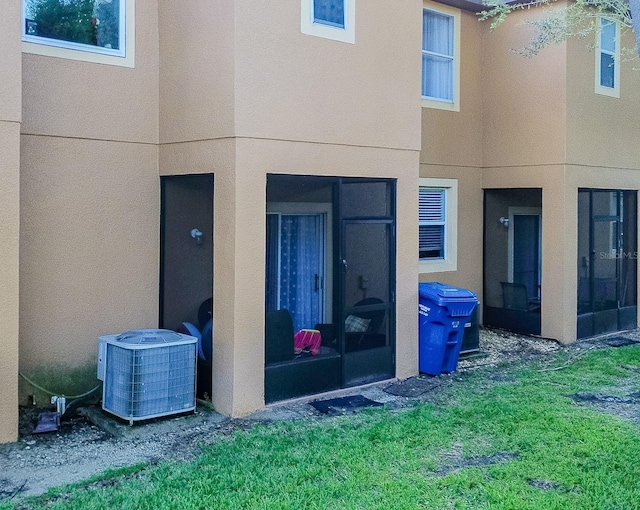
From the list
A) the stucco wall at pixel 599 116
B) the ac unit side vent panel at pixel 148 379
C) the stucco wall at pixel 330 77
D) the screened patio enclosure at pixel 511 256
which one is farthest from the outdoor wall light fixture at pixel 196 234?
the stucco wall at pixel 599 116

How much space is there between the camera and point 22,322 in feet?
24.7

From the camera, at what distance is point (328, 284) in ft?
30.9

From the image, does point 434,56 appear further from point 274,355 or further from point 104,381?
point 104,381

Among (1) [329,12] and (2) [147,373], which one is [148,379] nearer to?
(2) [147,373]

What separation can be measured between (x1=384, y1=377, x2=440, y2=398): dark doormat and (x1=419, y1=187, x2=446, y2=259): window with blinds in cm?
336

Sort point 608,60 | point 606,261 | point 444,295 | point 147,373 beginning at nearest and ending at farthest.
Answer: point 147,373
point 444,295
point 608,60
point 606,261

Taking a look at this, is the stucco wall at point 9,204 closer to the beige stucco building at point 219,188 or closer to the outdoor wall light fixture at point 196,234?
the beige stucco building at point 219,188

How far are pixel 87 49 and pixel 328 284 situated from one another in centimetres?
412

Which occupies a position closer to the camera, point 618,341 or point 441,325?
point 441,325

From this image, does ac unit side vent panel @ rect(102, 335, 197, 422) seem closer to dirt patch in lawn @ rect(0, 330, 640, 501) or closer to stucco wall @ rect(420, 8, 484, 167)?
dirt patch in lawn @ rect(0, 330, 640, 501)

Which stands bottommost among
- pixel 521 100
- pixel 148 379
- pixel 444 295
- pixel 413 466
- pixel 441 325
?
pixel 413 466

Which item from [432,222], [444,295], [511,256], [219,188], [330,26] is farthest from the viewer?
[511,256]

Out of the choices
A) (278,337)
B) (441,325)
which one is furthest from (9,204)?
(441,325)

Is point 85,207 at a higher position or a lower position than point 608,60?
lower
